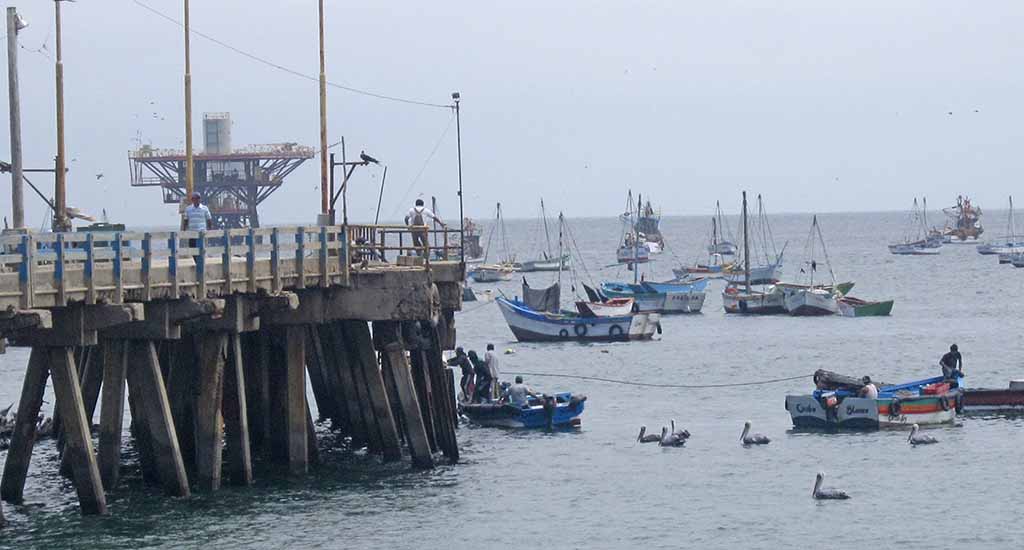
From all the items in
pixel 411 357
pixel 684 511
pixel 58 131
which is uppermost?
pixel 58 131

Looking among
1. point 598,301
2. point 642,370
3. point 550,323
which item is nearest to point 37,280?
point 642,370

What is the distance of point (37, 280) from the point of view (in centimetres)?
2658

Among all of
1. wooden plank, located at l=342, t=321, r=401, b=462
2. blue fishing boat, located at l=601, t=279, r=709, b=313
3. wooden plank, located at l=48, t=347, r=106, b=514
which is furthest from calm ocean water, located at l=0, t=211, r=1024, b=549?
blue fishing boat, located at l=601, t=279, r=709, b=313

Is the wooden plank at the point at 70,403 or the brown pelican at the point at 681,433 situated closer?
the wooden plank at the point at 70,403

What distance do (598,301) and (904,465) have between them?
47.9 meters

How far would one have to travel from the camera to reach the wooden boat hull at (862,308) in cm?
9538

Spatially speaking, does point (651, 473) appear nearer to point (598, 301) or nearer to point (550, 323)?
point (550, 323)

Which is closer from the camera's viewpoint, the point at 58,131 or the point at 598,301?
the point at 58,131

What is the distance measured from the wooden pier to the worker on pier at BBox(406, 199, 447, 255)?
0.47 metres

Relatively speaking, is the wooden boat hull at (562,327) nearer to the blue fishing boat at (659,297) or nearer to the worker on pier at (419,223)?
the blue fishing boat at (659,297)

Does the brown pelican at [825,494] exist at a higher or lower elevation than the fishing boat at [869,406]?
lower

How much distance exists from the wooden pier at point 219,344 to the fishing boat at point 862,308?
55387 mm

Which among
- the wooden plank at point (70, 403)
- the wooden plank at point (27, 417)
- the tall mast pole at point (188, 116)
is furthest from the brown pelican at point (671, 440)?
the wooden plank at point (70, 403)

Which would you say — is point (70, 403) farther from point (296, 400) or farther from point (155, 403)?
point (296, 400)
